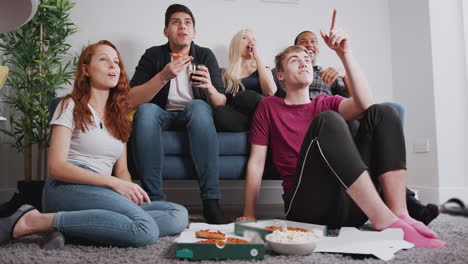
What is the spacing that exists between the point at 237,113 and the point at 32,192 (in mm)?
1245

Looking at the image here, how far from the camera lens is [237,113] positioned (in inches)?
76.9

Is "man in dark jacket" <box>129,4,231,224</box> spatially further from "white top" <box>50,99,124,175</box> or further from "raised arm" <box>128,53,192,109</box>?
"white top" <box>50,99,124,175</box>

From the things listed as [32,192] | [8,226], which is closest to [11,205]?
[32,192]

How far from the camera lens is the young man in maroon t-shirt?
1.24 meters

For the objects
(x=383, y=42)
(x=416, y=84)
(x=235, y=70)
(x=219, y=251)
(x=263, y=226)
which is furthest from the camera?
(x=383, y=42)

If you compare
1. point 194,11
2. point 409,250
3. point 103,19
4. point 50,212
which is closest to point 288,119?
point 409,250

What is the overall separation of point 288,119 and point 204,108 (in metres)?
0.44

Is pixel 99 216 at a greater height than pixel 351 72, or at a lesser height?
lesser

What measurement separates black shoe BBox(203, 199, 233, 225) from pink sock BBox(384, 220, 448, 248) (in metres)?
0.74

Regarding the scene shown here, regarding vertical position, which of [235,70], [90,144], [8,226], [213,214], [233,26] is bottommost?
[213,214]

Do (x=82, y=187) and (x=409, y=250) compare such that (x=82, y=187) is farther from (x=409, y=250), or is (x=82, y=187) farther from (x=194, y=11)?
(x=194, y=11)

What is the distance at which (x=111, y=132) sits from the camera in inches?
59.4

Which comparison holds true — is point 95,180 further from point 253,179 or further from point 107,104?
point 253,179

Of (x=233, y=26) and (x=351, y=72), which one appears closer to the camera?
(x=351, y=72)
